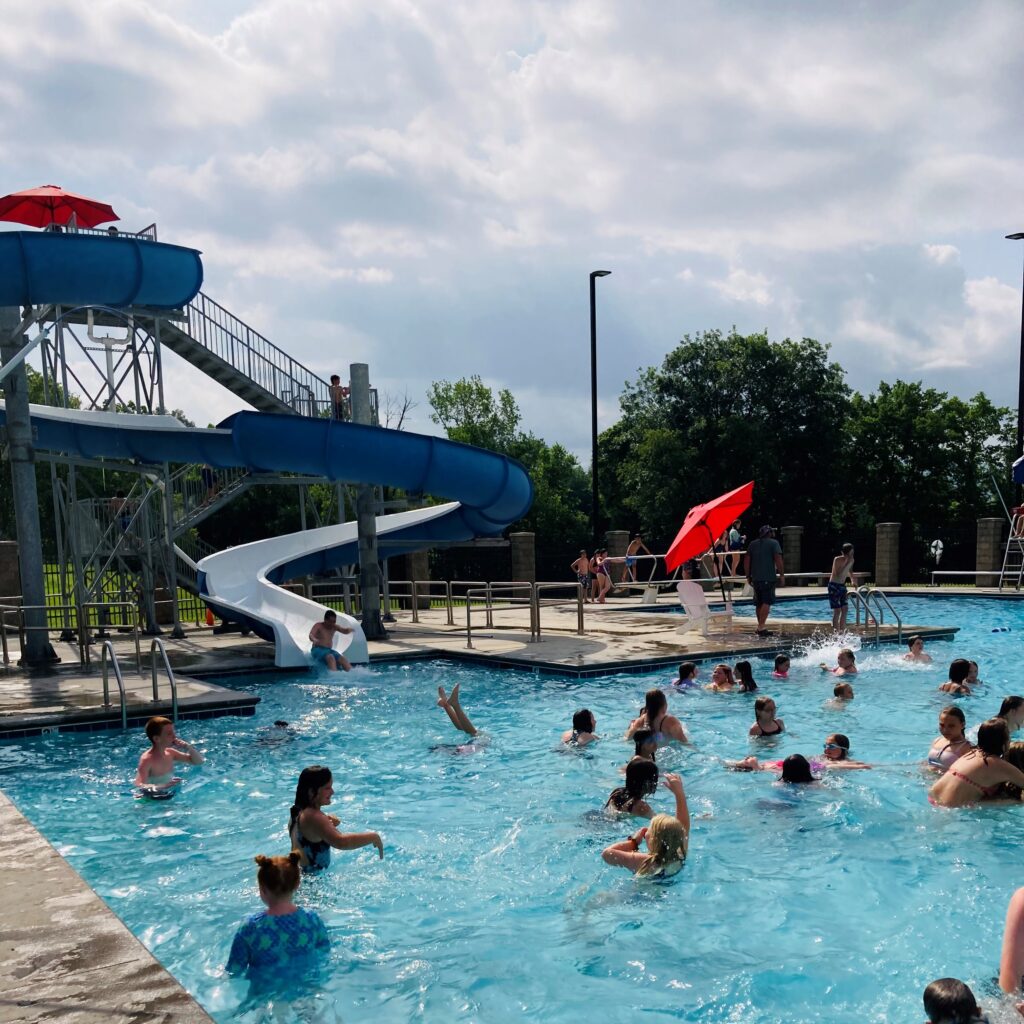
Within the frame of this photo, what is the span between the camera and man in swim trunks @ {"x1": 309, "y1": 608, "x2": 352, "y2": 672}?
47.8 ft

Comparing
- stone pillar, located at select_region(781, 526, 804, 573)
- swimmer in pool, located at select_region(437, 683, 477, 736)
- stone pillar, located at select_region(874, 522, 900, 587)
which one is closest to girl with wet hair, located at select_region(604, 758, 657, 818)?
swimmer in pool, located at select_region(437, 683, 477, 736)

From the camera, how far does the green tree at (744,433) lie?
36969 millimetres

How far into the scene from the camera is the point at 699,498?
36812mm

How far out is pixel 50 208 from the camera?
56.4ft

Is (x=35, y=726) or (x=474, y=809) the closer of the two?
(x=474, y=809)

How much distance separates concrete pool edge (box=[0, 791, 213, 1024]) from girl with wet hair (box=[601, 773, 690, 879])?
319cm

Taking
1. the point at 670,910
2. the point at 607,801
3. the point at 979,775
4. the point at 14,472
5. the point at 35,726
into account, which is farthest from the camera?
the point at 14,472

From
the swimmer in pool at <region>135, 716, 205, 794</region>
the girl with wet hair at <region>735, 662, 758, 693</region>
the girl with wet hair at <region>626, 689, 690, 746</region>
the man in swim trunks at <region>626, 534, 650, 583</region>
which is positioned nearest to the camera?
the swimmer in pool at <region>135, 716, 205, 794</region>

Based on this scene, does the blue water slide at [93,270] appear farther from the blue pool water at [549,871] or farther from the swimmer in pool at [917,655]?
the swimmer in pool at [917,655]

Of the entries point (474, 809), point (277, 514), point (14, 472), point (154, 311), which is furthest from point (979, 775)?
point (277, 514)

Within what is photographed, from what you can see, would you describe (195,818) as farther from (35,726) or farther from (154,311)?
(154,311)

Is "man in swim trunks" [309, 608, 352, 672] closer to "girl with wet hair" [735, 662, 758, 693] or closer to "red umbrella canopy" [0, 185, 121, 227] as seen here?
"girl with wet hair" [735, 662, 758, 693]

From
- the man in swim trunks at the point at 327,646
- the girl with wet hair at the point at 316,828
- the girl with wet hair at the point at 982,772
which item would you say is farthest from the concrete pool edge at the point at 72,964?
the man in swim trunks at the point at 327,646

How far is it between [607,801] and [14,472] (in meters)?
10.4
